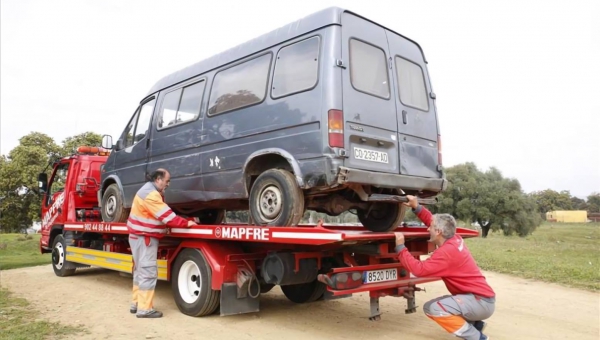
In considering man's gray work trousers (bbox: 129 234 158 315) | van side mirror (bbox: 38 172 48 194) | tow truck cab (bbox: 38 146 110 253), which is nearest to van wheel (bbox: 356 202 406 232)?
man's gray work trousers (bbox: 129 234 158 315)

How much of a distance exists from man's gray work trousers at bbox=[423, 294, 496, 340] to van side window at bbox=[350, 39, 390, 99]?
2.30m

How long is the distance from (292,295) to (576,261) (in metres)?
7.65

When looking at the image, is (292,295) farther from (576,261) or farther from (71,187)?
(576,261)

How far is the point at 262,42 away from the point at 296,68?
81cm

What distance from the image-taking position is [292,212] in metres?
5.01

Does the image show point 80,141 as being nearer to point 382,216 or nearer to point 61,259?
point 61,259

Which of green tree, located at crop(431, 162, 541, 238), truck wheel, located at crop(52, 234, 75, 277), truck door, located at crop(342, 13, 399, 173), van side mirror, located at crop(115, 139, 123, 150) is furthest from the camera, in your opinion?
green tree, located at crop(431, 162, 541, 238)

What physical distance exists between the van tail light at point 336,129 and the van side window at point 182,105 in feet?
7.95

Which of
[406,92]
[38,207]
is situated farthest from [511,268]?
[38,207]

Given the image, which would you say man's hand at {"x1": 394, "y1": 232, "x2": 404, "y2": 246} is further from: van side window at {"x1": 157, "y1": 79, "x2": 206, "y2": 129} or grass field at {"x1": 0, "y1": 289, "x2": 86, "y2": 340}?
grass field at {"x1": 0, "y1": 289, "x2": 86, "y2": 340}

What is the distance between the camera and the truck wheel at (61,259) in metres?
9.72

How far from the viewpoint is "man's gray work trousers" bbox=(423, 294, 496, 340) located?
4602 millimetres

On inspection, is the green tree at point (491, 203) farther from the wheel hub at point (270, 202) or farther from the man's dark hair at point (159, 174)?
the wheel hub at point (270, 202)

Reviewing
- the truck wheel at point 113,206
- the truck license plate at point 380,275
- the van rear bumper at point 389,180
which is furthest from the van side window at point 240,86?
the truck wheel at point 113,206
